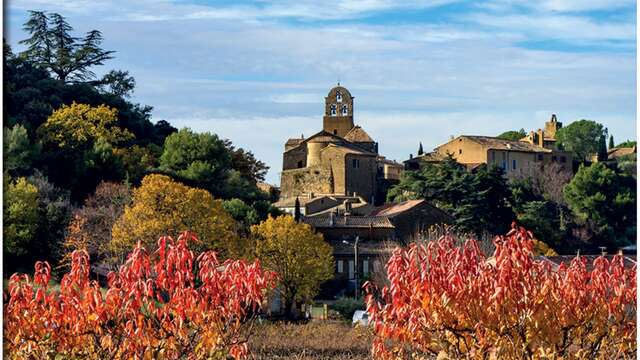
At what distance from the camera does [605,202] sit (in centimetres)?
5031

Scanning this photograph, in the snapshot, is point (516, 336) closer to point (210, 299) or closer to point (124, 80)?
point (210, 299)

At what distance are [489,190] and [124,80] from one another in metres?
16.3

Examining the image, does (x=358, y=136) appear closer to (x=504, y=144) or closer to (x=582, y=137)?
(x=504, y=144)

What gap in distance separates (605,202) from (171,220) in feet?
81.1

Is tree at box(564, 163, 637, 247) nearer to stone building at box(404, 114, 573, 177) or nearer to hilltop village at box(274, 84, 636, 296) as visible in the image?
hilltop village at box(274, 84, 636, 296)

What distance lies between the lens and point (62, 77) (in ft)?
168

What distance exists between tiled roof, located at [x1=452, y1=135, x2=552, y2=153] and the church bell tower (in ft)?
31.1

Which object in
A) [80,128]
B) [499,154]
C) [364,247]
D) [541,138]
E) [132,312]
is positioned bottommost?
[132,312]

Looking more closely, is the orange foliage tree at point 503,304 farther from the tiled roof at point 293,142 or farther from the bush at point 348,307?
the tiled roof at point 293,142

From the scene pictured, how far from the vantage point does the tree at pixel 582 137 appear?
70.2m

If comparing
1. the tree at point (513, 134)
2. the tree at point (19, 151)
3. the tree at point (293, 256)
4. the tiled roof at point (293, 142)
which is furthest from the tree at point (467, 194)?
the tree at point (513, 134)

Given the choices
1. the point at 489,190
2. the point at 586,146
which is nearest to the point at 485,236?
the point at 489,190

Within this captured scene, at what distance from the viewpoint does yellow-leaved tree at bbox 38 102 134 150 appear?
41562 millimetres

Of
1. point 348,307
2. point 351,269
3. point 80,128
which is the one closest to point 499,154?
point 351,269
